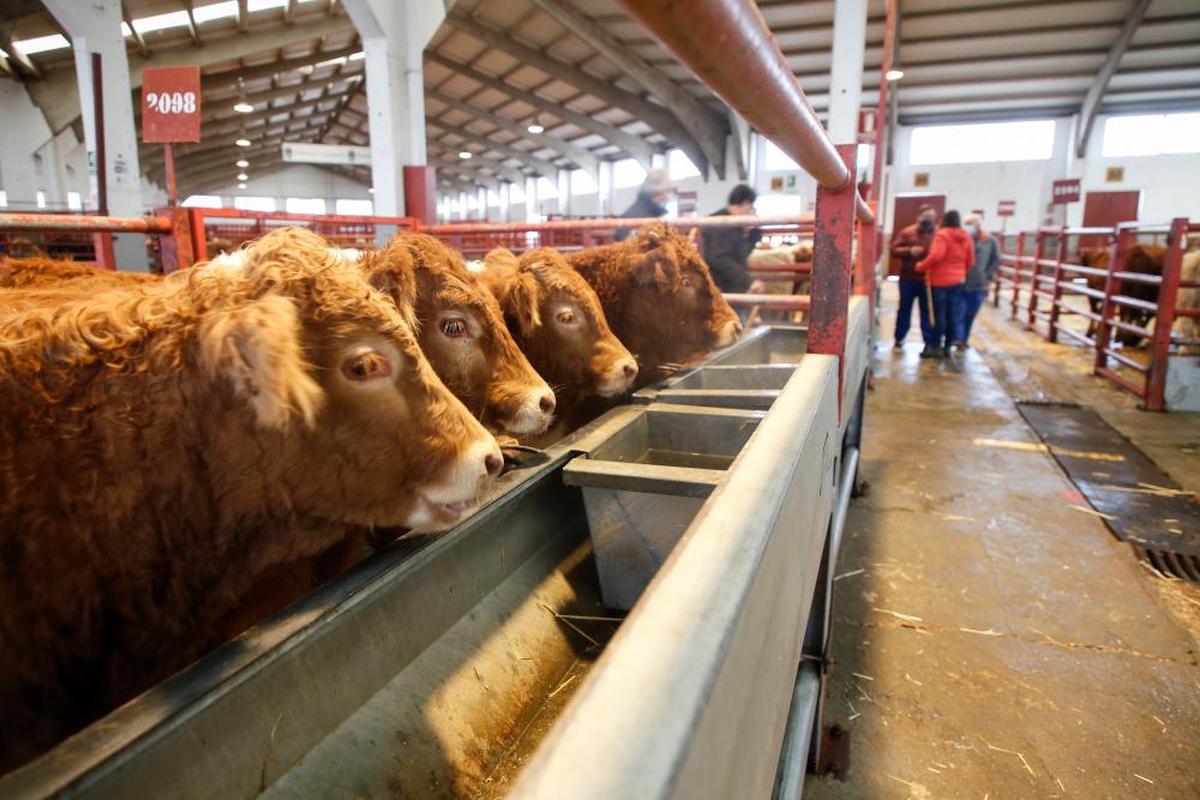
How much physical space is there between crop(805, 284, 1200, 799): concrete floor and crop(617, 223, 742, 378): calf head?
1477 millimetres

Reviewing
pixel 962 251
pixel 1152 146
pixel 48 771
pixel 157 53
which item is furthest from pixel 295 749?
pixel 1152 146

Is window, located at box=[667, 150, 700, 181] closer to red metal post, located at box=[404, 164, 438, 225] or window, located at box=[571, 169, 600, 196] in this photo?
window, located at box=[571, 169, 600, 196]

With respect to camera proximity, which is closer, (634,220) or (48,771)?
(48,771)

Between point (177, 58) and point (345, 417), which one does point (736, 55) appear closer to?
point (345, 417)

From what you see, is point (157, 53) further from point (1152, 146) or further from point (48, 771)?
point (1152, 146)

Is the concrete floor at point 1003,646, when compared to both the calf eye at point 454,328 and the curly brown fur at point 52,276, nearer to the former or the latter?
the calf eye at point 454,328

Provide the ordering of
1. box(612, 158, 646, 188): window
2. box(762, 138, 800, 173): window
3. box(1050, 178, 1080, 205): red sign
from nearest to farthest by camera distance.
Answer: box(1050, 178, 1080, 205): red sign < box(762, 138, 800, 173): window < box(612, 158, 646, 188): window

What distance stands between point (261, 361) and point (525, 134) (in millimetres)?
28663

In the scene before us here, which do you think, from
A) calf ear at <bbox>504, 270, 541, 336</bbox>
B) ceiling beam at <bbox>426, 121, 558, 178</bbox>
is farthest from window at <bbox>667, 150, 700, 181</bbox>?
calf ear at <bbox>504, 270, 541, 336</bbox>

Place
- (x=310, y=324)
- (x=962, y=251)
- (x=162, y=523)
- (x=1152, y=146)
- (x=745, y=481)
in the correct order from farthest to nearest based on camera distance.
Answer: (x=1152, y=146) → (x=962, y=251) → (x=310, y=324) → (x=162, y=523) → (x=745, y=481)

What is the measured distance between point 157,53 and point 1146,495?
19.0 meters

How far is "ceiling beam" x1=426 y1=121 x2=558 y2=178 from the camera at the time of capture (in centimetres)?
3089

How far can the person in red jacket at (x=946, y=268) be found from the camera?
9242 mm

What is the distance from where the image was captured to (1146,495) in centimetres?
437
